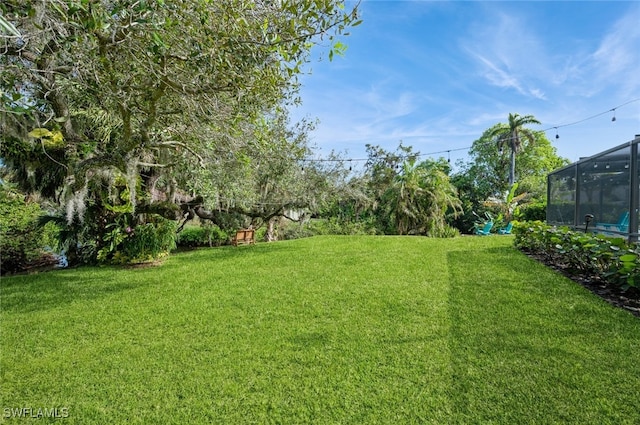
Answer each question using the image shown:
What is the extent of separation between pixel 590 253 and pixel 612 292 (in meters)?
0.56

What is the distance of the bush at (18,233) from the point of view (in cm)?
673

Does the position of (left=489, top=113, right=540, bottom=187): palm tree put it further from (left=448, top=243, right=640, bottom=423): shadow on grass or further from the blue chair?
(left=448, top=243, right=640, bottom=423): shadow on grass

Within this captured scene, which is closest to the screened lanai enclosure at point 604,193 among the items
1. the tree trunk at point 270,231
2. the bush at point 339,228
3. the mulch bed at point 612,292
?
the mulch bed at point 612,292

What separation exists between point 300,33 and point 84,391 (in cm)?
320

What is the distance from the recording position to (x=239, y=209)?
359 inches

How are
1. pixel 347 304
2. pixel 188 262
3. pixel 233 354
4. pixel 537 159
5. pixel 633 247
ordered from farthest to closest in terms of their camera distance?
pixel 537 159 < pixel 188 262 < pixel 347 304 < pixel 633 247 < pixel 233 354

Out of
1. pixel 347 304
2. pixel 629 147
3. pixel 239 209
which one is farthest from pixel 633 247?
pixel 239 209

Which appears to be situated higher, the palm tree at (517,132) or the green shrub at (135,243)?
the palm tree at (517,132)

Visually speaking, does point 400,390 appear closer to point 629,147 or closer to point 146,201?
point 629,147

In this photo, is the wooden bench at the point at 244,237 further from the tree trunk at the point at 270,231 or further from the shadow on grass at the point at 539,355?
the shadow on grass at the point at 539,355

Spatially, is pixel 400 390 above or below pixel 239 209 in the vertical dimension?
below

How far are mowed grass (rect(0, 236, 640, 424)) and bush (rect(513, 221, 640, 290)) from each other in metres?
0.39
